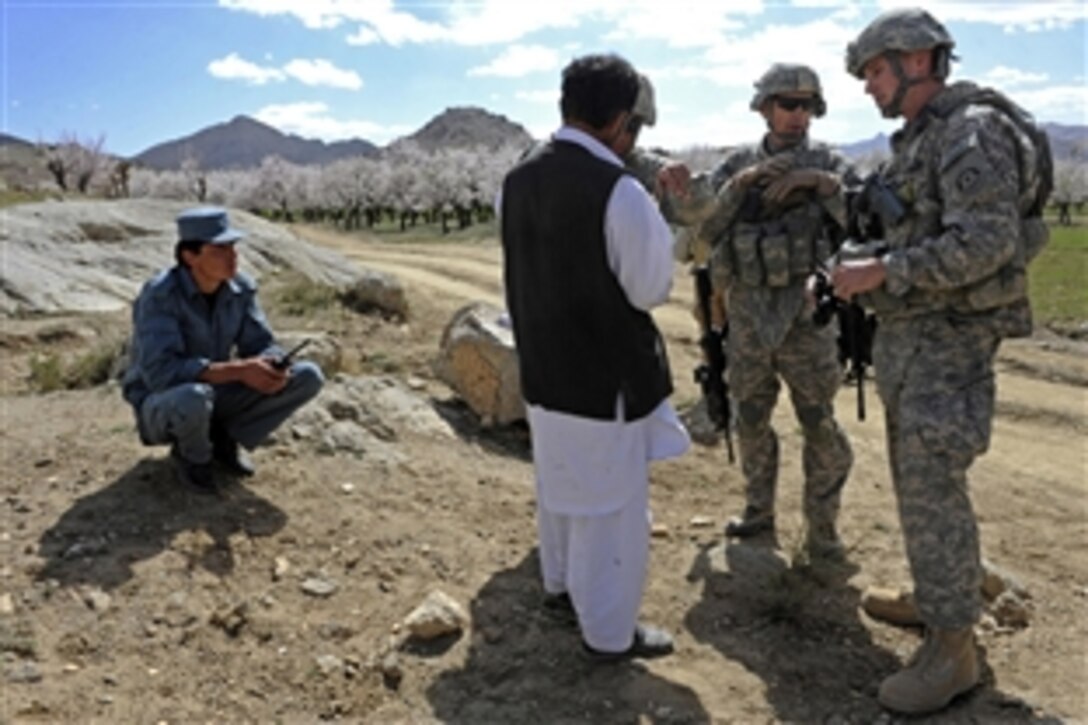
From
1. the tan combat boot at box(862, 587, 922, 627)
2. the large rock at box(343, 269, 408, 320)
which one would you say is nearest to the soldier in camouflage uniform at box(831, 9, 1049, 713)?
the tan combat boot at box(862, 587, 922, 627)

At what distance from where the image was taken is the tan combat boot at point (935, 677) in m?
3.18

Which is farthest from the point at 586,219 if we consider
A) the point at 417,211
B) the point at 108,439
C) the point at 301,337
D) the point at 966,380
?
the point at 417,211

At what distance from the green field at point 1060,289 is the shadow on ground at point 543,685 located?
7.61 m

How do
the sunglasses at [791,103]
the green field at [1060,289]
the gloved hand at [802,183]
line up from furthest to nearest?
the green field at [1060,289] < the sunglasses at [791,103] < the gloved hand at [802,183]

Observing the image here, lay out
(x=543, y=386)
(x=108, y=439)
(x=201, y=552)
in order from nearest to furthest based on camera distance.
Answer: (x=543, y=386)
(x=201, y=552)
(x=108, y=439)

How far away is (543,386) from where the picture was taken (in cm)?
329

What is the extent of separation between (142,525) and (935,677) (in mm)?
3206

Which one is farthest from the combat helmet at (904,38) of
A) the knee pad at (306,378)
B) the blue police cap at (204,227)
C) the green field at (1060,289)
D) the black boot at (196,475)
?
the green field at (1060,289)

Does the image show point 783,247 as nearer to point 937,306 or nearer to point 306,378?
point 937,306

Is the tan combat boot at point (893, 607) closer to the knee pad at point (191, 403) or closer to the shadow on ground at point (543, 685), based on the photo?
the shadow on ground at point (543, 685)

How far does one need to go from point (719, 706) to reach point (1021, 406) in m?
6.65

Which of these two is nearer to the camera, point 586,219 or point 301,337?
point 586,219

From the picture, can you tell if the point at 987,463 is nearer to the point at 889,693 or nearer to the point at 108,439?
the point at 889,693

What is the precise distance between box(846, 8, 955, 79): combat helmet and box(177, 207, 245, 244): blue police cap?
2.72 meters
